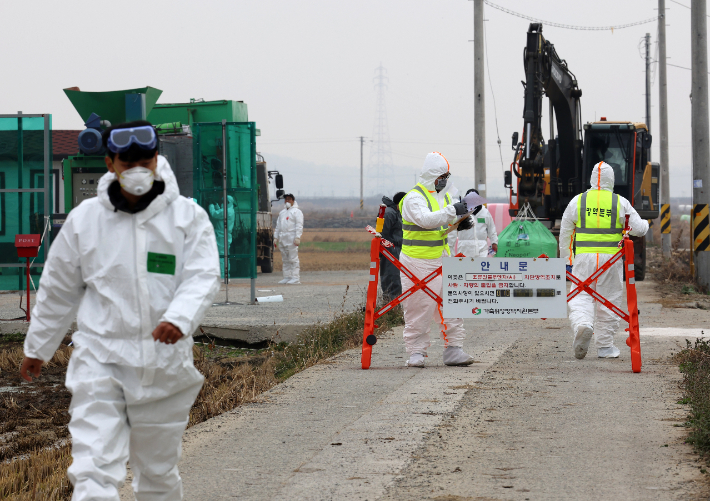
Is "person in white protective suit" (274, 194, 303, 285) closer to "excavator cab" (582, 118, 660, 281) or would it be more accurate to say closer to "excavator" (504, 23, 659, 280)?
"excavator" (504, 23, 659, 280)

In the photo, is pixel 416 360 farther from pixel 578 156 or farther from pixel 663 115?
pixel 663 115

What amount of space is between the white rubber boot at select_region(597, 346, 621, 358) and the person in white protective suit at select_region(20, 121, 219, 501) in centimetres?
648

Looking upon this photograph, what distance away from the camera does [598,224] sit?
947cm

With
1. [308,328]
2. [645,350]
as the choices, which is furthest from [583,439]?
[308,328]

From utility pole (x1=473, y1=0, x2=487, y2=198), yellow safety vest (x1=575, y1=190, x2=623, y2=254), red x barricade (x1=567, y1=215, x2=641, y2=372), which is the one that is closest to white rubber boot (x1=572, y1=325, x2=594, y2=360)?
red x barricade (x1=567, y1=215, x2=641, y2=372)

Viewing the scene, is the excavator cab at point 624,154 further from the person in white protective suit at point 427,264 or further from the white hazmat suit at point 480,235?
the person in white protective suit at point 427,264

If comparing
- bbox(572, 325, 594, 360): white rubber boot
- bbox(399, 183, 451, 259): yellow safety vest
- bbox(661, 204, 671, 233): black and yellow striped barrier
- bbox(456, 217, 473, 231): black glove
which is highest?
bbox(661, 204, 671, 233): black and yellow striped barrier

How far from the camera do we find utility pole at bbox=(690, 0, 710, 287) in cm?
1808

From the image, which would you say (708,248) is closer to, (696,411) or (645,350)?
(645,350)

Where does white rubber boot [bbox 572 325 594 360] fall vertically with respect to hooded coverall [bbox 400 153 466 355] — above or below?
below

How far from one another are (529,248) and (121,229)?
10008 mm

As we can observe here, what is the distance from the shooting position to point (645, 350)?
10055 millimetres

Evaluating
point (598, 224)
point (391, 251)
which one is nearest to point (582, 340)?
point (598, 224)

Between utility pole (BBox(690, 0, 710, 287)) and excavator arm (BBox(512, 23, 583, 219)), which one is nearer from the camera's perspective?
excavator arm (BBox(512, 23, 583, 219))
